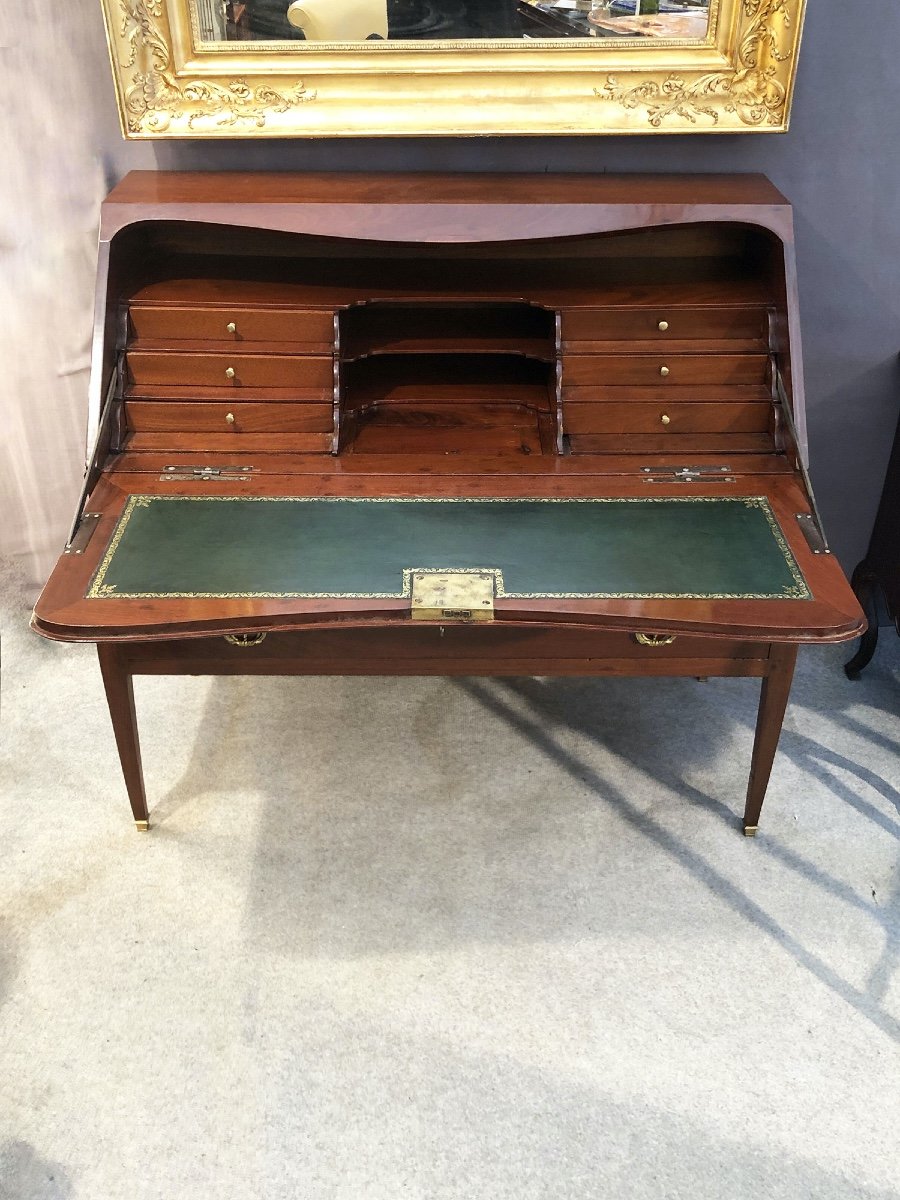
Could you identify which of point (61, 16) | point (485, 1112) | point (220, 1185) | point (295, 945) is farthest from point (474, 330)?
point (220, 1185)

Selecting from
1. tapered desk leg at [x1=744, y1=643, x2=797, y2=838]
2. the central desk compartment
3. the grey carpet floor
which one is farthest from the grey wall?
the grey carpet floor

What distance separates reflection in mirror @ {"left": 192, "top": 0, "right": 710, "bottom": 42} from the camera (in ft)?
7.23

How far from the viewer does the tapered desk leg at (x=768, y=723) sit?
2166 mm

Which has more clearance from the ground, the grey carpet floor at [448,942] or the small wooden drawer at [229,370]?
the small wooden drawer at [229,370]

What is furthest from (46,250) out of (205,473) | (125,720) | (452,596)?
(452,596)

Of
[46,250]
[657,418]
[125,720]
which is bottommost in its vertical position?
[125,720]

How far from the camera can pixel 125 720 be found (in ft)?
7.58

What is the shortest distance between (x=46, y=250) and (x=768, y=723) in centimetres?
Answer: 205

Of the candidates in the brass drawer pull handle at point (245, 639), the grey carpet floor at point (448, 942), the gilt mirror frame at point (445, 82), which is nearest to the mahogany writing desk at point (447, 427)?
the brass drawer pull handle at point (245, 639)

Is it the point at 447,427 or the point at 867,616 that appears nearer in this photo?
the point at 447,427

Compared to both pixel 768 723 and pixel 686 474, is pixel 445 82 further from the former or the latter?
pixel 768 723

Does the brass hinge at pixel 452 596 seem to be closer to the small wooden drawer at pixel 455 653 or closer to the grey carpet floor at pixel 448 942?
the small wooden drawer at pixel 455 653

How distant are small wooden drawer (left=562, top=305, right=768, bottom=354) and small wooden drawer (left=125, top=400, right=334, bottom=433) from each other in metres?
0.57

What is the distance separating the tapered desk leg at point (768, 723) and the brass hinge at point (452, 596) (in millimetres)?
660
